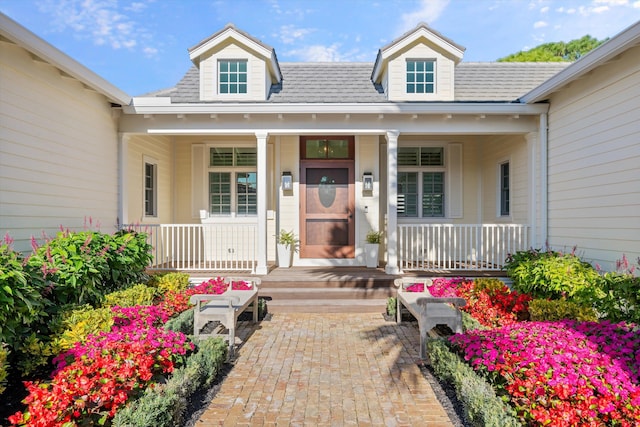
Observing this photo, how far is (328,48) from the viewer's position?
1891 cm

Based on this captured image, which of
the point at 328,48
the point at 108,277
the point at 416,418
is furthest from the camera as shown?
the point at 328,48

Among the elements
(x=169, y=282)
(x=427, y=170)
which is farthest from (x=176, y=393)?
(x=427, y=170)

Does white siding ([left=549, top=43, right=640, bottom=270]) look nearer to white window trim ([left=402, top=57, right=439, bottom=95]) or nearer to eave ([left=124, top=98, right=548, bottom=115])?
eave ([left=124, top=98, right=548, bottom=115])

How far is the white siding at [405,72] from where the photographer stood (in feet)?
26.1

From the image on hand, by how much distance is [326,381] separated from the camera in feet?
11.2

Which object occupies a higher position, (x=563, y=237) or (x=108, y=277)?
(x=563, y=237)

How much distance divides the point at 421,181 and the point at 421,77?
2332 millimetres

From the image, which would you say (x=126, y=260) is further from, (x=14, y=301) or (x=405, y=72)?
(x=405, y=72)

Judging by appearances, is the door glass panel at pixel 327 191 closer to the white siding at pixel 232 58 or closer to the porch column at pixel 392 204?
the porch column at pixel 392 204

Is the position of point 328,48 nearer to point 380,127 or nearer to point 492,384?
point 380,127

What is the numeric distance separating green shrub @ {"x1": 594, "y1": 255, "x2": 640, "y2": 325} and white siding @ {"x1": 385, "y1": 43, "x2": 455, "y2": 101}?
5115mm

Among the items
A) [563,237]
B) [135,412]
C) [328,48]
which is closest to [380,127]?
[563,237]

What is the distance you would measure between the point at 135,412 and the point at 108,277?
9.97 feet

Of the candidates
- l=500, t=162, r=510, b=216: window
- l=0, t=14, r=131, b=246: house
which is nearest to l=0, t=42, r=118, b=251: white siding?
l=0, t=14, r=131, b=246: house
